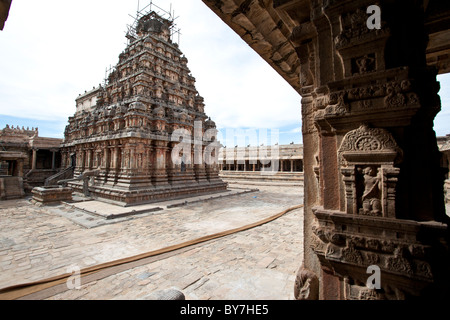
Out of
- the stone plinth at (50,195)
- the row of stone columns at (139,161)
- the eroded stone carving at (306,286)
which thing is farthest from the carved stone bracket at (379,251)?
the stone plinth at (50,195)

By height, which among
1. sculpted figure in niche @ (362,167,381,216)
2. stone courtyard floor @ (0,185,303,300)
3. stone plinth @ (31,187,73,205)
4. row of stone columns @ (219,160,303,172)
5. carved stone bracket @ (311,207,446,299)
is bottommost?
stone courtyard floor @ (0,185,303,300)

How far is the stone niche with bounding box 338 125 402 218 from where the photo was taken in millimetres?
1783

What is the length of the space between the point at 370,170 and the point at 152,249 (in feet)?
19.7

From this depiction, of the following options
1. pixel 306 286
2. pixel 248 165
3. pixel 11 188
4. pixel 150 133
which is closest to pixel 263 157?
pixel 248 165

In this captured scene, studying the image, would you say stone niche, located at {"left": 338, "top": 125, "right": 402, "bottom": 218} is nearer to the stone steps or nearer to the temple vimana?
the temple vimana

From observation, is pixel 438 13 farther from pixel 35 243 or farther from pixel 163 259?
pixel 35 243

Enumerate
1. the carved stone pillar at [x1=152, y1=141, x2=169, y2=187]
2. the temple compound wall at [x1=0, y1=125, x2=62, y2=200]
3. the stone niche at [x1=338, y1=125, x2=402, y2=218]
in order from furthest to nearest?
1. the temple compound wall at [x1=0, y1=125, x2=62, y2=200]
2. the carved stone pillar at [x1=152, y1=141, x2=169, y2=187]
3. the stone niche at [x1=338, y1=125, x2=402, y2=218]

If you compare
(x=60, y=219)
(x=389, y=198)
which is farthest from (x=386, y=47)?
(x=60, y=219)

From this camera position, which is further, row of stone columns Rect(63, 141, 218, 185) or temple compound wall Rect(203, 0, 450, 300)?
row of stone columns Rect(63, 141, 218, 185)

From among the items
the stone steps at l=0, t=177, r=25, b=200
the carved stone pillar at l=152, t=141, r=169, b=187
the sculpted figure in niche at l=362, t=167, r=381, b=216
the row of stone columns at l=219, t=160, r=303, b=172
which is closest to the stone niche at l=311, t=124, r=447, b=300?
the sculpted figure in niche at l=362, t=167, r=381, b=216

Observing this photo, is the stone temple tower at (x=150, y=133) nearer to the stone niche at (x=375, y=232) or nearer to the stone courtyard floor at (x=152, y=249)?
the stone courtyard floor at (x=152, y=249)

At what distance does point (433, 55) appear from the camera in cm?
330

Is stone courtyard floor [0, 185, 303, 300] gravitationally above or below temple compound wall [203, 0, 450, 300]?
below

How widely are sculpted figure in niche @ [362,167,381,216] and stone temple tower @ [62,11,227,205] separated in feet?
42.4
